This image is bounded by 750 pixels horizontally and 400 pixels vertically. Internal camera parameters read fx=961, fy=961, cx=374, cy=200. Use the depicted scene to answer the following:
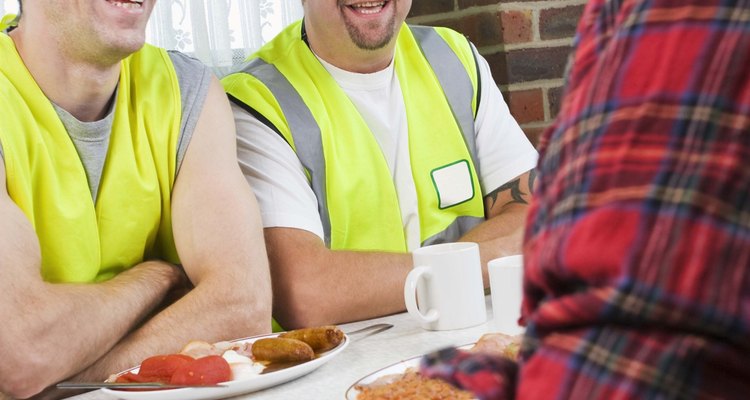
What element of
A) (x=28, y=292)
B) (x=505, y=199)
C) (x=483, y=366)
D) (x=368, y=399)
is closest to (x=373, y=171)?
(x=505, y=199)

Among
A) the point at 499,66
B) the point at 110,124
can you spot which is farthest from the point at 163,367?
the point at 499,66

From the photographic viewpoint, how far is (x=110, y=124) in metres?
1.72

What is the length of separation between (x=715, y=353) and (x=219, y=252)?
4.61 ft

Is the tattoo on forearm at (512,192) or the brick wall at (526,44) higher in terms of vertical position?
the brick wall at (526,44)

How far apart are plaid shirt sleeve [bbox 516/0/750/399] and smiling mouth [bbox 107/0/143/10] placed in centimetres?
156

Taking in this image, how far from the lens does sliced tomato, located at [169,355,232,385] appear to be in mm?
1136

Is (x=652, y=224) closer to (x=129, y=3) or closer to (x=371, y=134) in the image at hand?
(x=129, y=3)

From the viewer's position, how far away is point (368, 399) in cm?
99

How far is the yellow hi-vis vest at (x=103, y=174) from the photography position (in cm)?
160

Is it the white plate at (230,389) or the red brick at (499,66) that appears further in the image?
the red brick at (499,66)

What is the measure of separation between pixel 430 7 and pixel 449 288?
5.01ft

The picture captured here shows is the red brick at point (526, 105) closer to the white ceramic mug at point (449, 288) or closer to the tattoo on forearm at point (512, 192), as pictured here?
the tattoo on forearm at point (512, 192)

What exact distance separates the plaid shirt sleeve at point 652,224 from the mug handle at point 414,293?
1.06 metres

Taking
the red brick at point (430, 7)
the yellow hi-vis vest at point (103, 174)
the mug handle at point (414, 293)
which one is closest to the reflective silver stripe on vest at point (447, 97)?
the yellow hi-vis vest at point (103, 174)
